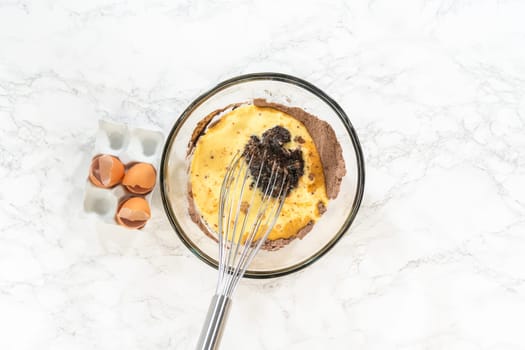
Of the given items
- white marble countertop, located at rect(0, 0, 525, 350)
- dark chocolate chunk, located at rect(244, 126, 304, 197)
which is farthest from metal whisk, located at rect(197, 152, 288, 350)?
white marble countertop, located at rect(0, 0, 525, 350)

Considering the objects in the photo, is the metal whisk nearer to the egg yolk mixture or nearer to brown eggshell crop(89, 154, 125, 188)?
the egg yolk mixture

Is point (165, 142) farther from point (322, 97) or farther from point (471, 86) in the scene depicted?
point (471, 86)

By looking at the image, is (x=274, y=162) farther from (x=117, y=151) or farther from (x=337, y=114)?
(x=117, y=151)

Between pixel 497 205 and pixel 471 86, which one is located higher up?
pixel 471 86

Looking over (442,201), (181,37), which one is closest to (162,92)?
(181,37)

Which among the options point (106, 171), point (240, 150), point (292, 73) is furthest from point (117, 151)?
point (292, 73)

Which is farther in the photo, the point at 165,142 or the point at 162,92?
the point at 162,92

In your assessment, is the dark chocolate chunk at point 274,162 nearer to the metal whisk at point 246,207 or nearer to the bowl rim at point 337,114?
the metal whisk at point 246,207
